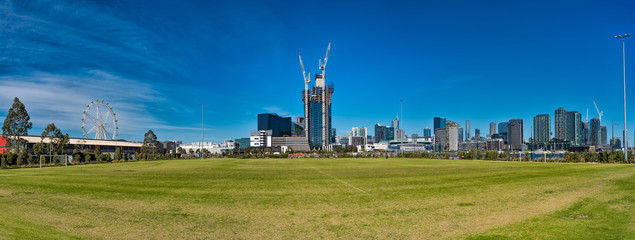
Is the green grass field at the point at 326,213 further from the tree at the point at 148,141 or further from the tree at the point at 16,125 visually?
the tree at the point at 148,141

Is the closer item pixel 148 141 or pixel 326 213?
pixel 326 213

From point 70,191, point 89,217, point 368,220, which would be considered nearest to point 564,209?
point 368,220

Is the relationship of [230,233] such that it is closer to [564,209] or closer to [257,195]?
[257,195]

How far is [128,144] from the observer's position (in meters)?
146

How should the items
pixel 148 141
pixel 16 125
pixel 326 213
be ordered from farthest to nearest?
pixel 148 141
pixel 16 125
pixel 326 213

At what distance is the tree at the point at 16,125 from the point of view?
5325cm

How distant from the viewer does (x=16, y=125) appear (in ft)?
178

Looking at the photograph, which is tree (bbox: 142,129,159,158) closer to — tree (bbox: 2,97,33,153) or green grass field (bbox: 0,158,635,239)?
tree (bbox: 2,97,33,153)

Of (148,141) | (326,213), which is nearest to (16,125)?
(148,141)

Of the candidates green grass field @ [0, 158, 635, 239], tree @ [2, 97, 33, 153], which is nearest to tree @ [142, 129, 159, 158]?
tree @ [2, 97, 33, 153]

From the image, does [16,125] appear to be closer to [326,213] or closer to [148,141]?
[148,141]

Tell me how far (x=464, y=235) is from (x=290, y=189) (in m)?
9.96

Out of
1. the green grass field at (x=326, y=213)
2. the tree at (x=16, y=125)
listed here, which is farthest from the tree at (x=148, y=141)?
the green grass field at (x=326, y=213)

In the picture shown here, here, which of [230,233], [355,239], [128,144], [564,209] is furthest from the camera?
[128,144]
